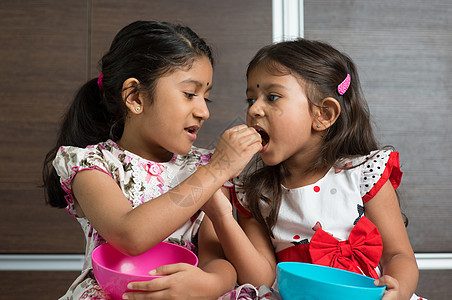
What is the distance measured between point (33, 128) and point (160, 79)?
2.42 feet

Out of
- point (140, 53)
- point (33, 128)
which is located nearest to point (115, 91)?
point (140, 53)

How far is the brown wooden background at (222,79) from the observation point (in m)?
1.54

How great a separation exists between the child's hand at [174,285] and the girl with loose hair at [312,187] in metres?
0.14

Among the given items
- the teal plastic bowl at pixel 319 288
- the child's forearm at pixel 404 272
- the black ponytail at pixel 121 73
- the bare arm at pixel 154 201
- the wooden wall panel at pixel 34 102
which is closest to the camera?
the teal plastic bowl at pixel 319 288

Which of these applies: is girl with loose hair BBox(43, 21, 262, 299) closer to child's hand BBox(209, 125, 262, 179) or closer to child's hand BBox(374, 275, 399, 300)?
child's hand BBox(209, 125, 262, 179)

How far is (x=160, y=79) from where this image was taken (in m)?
1.02

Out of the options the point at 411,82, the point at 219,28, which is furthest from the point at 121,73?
the point at 411,82

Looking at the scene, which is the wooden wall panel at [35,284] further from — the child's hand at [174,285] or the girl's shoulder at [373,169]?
the girl's shoulder at [373,169]

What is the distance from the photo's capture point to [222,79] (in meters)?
1.56

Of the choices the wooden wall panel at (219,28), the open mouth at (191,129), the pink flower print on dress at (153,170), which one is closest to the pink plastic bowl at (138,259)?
the pink flower print on dress at (153,170)

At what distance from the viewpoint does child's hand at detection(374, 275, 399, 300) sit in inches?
31.2

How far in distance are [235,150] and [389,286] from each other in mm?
377

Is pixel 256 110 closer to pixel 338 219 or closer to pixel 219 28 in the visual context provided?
pixel 338 219

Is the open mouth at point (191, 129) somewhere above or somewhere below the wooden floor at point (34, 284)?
above
